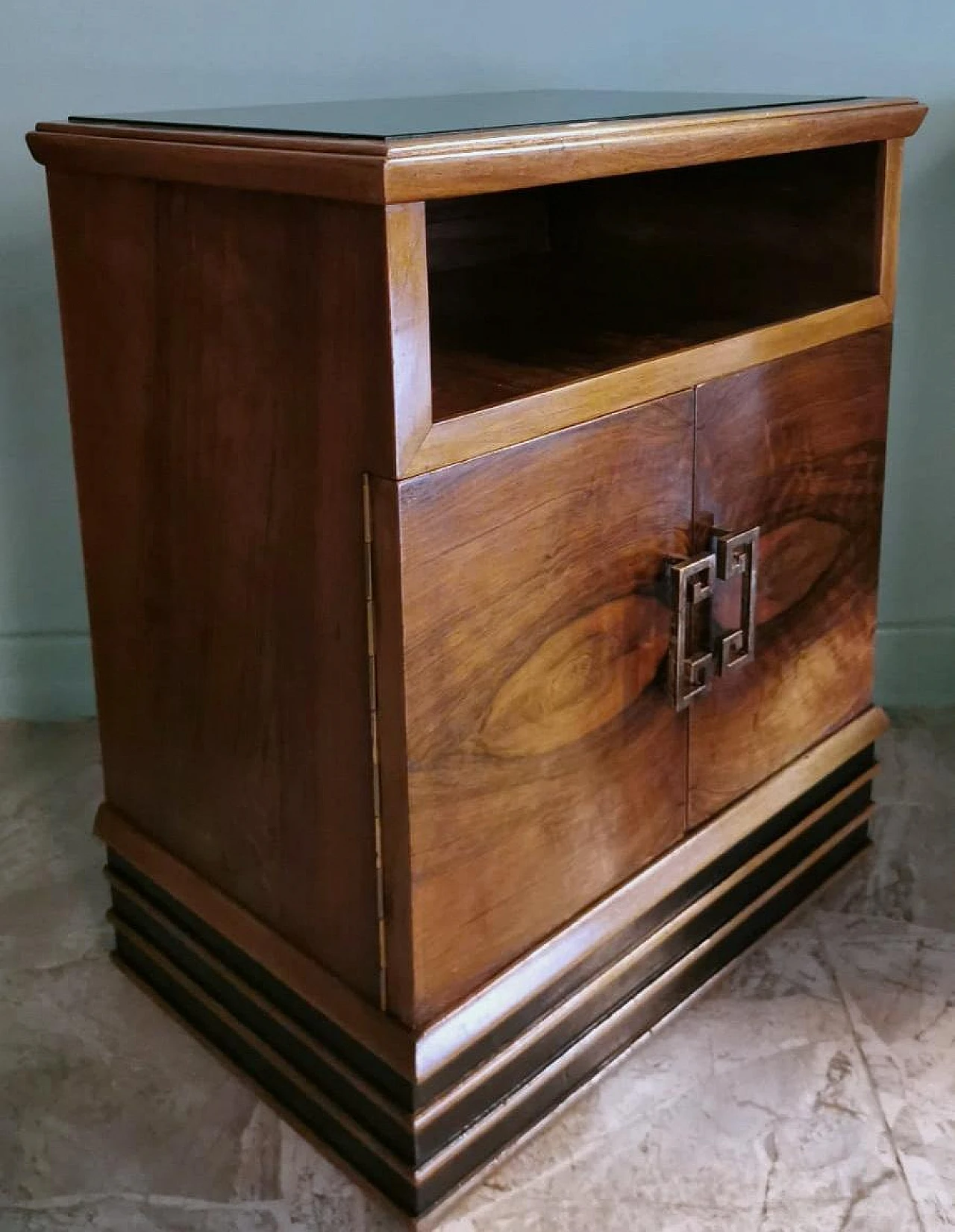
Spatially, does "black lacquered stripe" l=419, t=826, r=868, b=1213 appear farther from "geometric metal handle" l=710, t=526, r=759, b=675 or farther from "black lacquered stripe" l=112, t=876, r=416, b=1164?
"geometric metal handle" l=710, t=526, r=759, b=675

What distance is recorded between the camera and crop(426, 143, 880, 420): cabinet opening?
105 cm

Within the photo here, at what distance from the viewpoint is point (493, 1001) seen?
3.05 feet

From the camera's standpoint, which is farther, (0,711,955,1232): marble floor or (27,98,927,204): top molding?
(0,711,955,1232): marble floor

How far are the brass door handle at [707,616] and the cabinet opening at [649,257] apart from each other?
0.52 feet

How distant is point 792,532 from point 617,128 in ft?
1.33

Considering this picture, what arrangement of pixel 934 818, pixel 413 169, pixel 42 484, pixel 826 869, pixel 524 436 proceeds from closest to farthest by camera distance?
pixel 413 169, pixel 524 436, pixel 826 869, pixel 934 818, pixel 42 484

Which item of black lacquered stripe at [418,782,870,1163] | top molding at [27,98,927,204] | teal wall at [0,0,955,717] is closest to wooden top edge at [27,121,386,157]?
top molding at [27,98,927,204]

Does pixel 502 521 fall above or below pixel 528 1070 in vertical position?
above

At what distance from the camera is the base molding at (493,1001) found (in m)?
0.92

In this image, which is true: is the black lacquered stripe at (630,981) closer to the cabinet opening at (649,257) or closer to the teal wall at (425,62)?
the cabinet opening at (649,257)

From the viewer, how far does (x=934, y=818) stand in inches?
55.7

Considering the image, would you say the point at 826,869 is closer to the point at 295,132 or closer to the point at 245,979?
the point at 245,979

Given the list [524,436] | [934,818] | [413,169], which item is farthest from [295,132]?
[934,818]

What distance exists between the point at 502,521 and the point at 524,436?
2.2 inches
